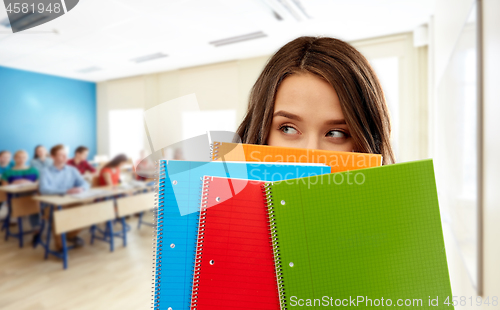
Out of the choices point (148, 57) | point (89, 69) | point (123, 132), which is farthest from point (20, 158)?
point (123, 132)

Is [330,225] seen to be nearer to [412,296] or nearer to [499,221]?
[412,296]

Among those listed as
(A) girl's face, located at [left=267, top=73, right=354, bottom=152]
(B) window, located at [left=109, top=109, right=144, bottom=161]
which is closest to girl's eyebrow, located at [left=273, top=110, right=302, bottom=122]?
(A) girl's face, located at [left=267, top=73, right=354, bottom=152]

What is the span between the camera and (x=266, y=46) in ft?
16.1

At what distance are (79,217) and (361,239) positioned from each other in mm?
3854

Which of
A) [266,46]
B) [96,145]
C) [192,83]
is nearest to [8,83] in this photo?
[96,145]

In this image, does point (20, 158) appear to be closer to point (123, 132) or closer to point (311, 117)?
point (123, 132)

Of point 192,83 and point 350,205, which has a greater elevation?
point 192,83

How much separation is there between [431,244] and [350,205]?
11 centimetres

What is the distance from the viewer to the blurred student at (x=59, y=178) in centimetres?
383

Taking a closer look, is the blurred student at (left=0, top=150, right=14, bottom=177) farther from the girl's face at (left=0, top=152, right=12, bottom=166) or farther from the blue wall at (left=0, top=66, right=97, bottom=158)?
the blue wall at (left=0, top=66, right=97, bottom=158)

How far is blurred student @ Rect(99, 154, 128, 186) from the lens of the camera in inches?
177

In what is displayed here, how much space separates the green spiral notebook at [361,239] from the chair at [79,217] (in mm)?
3651

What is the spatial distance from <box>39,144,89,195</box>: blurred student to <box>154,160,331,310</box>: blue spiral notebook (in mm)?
4045

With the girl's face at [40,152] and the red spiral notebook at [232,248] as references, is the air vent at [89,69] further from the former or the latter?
the red spiral notebook at [232,248]
